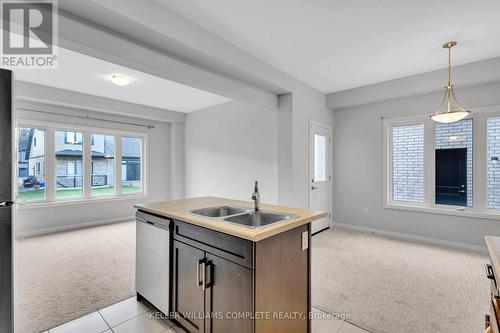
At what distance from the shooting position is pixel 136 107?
5449 millimetres

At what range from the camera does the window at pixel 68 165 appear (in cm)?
478

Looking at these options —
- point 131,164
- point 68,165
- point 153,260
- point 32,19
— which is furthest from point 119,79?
point 153,260

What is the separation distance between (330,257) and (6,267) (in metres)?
3.39

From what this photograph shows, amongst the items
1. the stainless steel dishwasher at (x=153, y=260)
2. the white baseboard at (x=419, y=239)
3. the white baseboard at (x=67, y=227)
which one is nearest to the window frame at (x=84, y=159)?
the white baseboard at (x=67, y=227)

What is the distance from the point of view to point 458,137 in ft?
12.6

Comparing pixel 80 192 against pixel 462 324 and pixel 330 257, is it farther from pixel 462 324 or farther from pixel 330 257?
pixel 462 324

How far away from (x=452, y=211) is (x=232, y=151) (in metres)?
4.12

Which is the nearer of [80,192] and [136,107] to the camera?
[80,192]

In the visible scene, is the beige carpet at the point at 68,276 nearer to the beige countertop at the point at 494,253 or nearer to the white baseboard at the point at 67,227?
the white baseboard at the point at 67,227

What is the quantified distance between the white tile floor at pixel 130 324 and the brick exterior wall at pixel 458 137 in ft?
→ 11.2

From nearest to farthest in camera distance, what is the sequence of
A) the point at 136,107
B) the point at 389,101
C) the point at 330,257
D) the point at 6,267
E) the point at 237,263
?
1. the point at 237,263
2. the point at 6,267
3. the point at 330,257
4. the point at 389,101
5. the point at 136,107

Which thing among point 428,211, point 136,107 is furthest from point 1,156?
point 428,211

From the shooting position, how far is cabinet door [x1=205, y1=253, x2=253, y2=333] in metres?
1.40

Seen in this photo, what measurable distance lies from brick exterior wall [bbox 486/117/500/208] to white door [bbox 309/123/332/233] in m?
2.41
